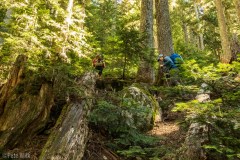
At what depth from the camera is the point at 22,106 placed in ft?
15.9

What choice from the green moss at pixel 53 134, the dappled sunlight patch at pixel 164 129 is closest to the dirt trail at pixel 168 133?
the dappled sunlight patch at pixel 164 129

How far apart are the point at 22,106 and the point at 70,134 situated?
132cm

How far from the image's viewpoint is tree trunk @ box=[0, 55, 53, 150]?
4473 mm

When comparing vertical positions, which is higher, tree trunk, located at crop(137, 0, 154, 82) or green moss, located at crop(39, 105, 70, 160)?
tree trunk, located at crop(137, 0, 154, 82)

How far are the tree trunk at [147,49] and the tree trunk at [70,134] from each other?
3.81m

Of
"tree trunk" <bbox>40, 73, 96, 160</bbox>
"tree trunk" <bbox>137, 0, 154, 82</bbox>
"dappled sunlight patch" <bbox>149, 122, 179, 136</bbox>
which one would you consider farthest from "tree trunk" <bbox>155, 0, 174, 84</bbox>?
"tree trunk" <bbox>40, 73, 96, 160</bbox>

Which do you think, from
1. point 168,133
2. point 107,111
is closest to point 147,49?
point 168,133

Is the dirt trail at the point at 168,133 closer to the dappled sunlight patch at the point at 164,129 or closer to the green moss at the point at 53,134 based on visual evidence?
the dappled sunlight patch at the point at 164,129

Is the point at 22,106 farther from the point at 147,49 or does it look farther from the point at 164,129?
the point at 147,49

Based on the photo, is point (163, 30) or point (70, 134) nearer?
point (70, 134)

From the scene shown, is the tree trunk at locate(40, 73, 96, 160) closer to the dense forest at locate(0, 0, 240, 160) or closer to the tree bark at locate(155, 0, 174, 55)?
the dense forest at locate(0, 0, 240, 160)

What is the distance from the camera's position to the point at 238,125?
3.16m

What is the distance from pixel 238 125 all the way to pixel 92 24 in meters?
17.8

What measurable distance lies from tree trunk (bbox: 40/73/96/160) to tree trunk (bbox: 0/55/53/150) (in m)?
0.49
